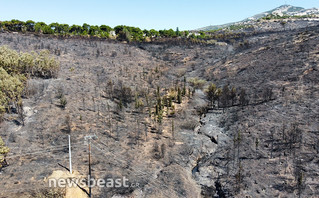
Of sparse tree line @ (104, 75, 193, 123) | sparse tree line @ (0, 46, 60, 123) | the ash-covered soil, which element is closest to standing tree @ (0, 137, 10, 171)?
the ash-covered soil

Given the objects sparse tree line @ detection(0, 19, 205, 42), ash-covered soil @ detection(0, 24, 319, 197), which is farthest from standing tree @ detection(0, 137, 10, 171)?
sparse tree line @ detection(0, 19, 205, 42)

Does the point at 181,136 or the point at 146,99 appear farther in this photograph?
the point at 146,99

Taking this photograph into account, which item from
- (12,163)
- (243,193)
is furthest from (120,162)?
(243,193)

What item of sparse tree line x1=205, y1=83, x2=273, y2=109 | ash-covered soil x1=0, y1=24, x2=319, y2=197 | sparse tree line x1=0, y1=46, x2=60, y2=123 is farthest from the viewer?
sparse tree line x1=205, y1=83, x2=273, y2=109

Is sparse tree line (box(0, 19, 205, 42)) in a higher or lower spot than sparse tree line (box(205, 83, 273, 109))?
higher

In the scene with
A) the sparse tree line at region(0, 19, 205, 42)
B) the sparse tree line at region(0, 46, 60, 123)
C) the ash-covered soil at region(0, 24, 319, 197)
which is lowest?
the ash-covered soil at region(0, 24, 319, 197)

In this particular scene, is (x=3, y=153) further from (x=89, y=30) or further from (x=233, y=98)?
(x=89, y=30)

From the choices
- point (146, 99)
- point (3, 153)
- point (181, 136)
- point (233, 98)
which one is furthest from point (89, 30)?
point (3, 153)

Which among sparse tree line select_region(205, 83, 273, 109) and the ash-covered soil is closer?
the ash-covered soil

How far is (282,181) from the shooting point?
13.7 m

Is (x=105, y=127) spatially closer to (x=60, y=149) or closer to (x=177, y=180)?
(x=60, y=149)

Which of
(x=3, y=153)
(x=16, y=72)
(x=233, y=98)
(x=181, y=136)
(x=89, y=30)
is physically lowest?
(x=181, y=136)

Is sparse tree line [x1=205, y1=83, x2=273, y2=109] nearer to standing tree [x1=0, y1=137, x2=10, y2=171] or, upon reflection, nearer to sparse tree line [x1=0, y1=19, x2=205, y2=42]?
standing tree [x1=0, y1=137, x2=10, y2=171]

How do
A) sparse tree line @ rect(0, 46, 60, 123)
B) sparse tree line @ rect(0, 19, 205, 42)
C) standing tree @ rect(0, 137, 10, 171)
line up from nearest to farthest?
1. standing tree @ rect(0, 137, 10, 171)
2. sparse tree line @ rect(0, 46, 60, 123)
3. sparse tree line @ rect(0, 19, 205, 42)
